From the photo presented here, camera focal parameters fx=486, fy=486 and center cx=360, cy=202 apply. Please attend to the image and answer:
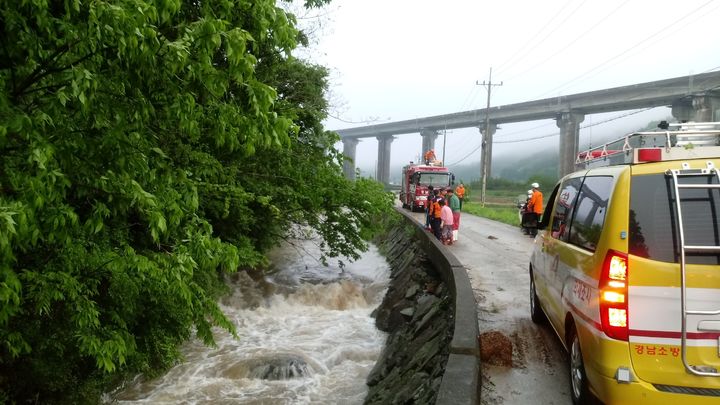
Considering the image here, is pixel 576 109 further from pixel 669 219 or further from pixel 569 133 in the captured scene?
pixel 669 219

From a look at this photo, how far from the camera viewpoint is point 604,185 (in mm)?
3857

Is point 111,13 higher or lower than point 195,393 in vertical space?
higher

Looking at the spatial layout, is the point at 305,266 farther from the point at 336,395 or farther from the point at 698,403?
the point at 698,403

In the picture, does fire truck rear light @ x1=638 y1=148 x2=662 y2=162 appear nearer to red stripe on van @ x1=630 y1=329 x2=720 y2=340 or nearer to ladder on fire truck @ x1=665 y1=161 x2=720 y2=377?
ladder on fire truck @ x1=665 y1=161 x2=720 y2=377

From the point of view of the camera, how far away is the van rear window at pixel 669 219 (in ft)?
10.3

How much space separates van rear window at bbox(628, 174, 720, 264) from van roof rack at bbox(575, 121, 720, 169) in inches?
8.9

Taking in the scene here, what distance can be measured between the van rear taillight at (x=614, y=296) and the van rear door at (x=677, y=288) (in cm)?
4

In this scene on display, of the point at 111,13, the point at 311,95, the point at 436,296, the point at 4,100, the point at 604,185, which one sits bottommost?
the point at 436,296

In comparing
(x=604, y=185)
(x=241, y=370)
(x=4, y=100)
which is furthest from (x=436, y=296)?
(x=4, y=100)

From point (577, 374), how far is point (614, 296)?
1181 millimetres

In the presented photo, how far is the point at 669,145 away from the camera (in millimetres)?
3699

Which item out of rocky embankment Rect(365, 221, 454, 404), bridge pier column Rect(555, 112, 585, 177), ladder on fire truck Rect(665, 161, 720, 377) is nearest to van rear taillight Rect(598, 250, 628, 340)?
ladder on fire truck Rect(665, 161, 720, 377)

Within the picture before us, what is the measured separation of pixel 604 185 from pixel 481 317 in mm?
3699

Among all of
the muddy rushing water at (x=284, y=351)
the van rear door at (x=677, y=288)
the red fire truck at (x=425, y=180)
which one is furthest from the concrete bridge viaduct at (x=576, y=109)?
the van rear door at (x=677, y=288)
